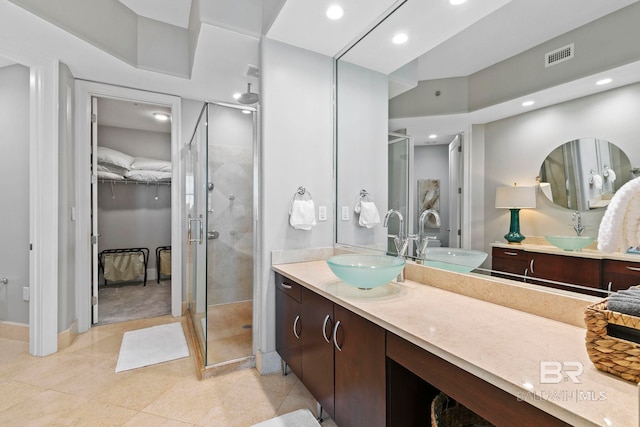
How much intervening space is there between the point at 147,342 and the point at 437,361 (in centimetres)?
261

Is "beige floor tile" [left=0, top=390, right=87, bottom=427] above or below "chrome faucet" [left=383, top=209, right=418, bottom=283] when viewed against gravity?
below

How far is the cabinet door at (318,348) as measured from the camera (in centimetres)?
147

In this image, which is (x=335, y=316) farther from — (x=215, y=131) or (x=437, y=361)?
(x=215, y=131)

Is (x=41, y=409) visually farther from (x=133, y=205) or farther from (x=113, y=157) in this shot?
(x=133, y=205)

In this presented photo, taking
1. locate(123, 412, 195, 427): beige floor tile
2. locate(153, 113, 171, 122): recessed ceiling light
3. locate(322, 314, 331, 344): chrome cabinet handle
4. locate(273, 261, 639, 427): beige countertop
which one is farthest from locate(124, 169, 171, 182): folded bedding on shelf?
locate(322, 314, 331, 344): chrome cabinet handle

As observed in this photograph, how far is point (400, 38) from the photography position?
1.88 m

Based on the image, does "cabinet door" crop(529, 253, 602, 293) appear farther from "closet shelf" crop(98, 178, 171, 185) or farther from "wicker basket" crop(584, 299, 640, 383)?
"closet shelf" crop(98, 178, 171, 185)

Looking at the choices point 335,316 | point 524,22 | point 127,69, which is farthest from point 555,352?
point 127,69

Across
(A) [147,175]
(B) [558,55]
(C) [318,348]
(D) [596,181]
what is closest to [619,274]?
(D) [596,181]

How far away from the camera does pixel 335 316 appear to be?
4.71 ft

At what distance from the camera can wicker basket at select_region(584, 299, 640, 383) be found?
2.23 ft

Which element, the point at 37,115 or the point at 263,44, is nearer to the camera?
the point at 263,44

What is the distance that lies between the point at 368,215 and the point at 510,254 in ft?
3.38

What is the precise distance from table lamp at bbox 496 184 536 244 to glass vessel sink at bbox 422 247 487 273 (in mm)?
169
